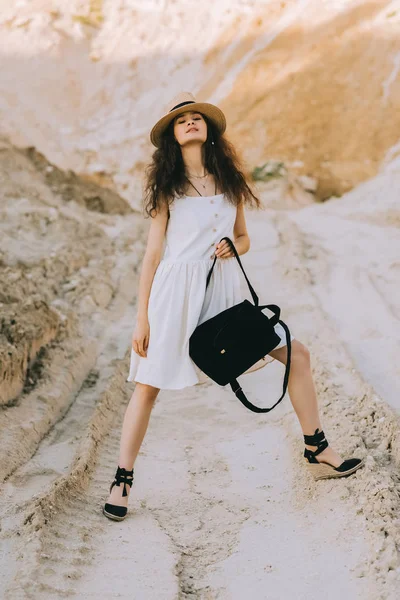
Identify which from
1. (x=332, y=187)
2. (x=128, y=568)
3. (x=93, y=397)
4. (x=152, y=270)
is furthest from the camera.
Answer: (x=332, y=187)

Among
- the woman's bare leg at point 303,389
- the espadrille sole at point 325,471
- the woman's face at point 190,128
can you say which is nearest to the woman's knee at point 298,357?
the woman's bare leg at point 303,389

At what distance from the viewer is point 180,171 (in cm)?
274

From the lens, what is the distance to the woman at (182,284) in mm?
2623

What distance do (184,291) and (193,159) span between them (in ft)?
1.92

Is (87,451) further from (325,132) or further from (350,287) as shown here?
(325,132)

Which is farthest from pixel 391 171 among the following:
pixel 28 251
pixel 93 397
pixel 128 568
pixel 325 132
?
pixel 128 568

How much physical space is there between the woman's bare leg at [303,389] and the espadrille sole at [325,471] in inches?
1.1

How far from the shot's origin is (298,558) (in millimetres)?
2350

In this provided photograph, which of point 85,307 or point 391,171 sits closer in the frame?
point 85,307

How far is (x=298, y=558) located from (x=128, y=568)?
2.01 feet

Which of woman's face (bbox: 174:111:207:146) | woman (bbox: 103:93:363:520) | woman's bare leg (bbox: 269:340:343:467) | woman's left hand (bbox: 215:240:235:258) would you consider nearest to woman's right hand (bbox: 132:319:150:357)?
woman (bbox: 103:93:363:520)

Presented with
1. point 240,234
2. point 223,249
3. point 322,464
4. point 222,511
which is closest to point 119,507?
point 222,511

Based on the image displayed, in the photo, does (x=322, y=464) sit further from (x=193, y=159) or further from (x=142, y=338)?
(x=193, y=159)

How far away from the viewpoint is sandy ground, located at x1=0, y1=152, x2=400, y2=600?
2.23 metres
